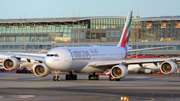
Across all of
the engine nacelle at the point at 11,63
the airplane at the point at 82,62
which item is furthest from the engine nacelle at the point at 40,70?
the engine nacelle at the point at 11,63

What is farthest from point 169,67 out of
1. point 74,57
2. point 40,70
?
point 40,70

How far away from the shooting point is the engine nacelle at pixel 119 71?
38.8m

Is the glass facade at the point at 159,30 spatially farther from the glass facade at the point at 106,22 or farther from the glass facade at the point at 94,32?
the glass facade at the point at 106,22

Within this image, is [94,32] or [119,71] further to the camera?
[94,32]

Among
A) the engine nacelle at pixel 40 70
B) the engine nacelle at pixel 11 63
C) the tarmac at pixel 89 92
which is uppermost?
the engine nacelle at pixel 11 63

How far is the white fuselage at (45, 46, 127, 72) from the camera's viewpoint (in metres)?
36.8

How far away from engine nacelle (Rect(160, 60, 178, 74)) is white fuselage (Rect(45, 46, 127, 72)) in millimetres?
8595

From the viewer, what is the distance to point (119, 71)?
39.6 meters

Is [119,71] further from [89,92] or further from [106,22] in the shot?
[106,22]

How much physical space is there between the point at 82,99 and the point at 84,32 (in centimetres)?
9858

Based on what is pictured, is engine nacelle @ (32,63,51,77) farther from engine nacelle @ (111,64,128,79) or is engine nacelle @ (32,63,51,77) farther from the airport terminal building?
the airport terminal building

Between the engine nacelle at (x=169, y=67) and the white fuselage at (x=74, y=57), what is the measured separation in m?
8.59

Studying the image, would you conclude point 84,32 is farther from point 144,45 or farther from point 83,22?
point 144,45

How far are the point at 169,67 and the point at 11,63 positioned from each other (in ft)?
60.9
